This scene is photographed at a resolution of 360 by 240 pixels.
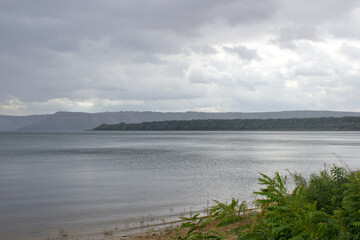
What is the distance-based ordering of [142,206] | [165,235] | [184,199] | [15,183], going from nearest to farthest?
[165,235] → [142,206] → [184,199] → [15,183]

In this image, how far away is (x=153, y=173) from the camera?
34031 millimetres

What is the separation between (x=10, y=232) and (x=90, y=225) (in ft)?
10.2

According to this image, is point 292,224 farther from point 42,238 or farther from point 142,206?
point 142,206

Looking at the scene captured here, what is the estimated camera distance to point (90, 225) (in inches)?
562

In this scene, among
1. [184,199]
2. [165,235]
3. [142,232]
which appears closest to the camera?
[165,235]

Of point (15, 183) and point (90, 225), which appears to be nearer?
point (90, 225)

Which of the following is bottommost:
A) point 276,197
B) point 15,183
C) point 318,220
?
point 15,183

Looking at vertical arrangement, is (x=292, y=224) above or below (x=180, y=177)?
above

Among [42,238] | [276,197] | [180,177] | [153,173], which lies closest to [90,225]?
[42,238]

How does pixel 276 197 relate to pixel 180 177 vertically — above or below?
above

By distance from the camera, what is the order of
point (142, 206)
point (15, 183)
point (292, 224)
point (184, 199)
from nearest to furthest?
point (292, 224) < point (142, 206) < point (184, 199) < point (15, 183)

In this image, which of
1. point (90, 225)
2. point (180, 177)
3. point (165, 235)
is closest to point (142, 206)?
point (90, 225)

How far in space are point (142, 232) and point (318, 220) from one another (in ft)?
31.3

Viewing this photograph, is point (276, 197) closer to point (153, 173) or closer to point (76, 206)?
point (76, 206)
